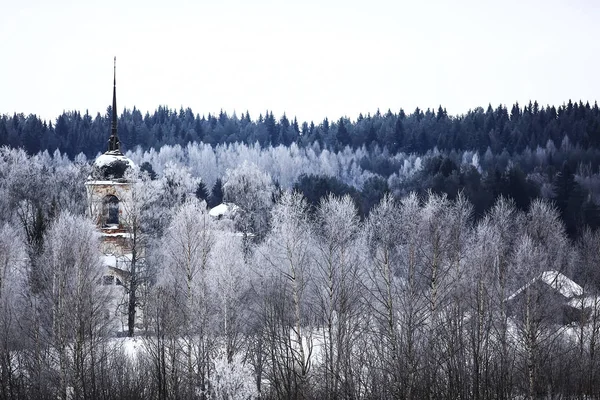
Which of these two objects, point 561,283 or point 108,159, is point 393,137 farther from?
point 561,283

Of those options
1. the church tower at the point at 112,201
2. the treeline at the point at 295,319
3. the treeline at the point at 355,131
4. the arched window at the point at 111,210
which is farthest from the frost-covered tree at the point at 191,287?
the treeline at the point at 355,131

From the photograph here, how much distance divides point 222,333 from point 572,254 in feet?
74.8

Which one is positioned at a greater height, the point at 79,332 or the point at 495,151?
the point at 495,151

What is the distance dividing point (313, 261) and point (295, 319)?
39.0ft

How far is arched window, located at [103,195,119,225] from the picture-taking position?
34.8 metres

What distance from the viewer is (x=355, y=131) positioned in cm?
11281

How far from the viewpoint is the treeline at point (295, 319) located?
1941cm

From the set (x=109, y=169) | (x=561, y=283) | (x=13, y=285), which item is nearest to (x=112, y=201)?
(x=109, y=169)

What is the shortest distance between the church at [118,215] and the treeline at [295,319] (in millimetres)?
467

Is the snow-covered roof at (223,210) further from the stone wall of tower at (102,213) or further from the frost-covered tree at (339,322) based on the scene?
the frost-covered tree at (339,322)

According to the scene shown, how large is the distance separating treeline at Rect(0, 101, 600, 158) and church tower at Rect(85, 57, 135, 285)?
2422 inches

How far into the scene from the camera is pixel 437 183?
64812 millimetres

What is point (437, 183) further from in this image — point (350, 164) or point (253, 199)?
point (350, 164)

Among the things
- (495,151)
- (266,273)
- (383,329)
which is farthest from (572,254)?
(495,151)
